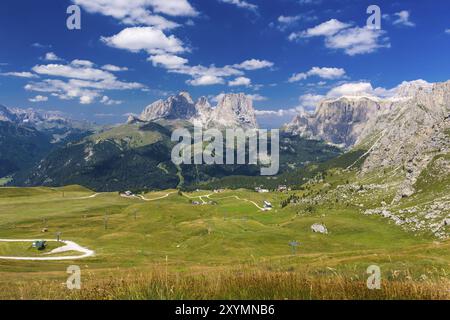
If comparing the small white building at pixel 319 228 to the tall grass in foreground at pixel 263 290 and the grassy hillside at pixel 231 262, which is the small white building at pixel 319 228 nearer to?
the grassy hillside at pixel 231 262

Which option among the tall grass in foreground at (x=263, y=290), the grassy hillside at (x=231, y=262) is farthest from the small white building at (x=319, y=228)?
the tall grass in foreground at (x=263, y=290)

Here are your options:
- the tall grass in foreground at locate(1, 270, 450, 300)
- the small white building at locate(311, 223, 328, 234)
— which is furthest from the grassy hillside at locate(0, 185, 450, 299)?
the small white building at locate(311, 223, 328, 234)

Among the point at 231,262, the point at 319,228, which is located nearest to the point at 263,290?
the point at 231,262

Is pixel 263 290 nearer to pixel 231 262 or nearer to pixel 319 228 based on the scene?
pixel 231 262

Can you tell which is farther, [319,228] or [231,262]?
[319,228]

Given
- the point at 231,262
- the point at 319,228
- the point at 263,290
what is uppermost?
the point at 263,290

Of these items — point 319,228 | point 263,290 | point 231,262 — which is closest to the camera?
point 263,290

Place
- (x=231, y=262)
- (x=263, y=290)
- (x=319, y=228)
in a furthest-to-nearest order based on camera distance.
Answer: (x=319, y=228) < (x=231, y=262) < (x=263, y=290)

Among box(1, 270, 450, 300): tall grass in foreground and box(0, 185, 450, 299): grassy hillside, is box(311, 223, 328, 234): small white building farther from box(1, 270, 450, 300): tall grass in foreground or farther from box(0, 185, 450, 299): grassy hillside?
box(1, 270, 450, 300): tall grass in foreground
